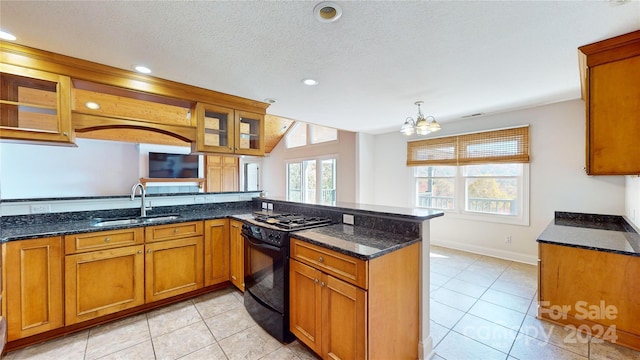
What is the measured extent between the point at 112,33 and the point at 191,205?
7.02 ft

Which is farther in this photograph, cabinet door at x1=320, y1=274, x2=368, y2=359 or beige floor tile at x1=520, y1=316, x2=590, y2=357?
beige floor tile at x1=520, y1=316, x2=590, y2=357

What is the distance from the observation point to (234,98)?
128 inches

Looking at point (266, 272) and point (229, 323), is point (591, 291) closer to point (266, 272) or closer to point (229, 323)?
point (266, 272)

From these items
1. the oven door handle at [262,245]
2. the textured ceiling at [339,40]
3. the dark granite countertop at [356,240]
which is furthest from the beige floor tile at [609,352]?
the oven door handle at [262,245]

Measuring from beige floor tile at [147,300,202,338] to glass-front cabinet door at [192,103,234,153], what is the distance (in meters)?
1.73

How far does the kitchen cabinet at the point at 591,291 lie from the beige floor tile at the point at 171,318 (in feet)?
11.0

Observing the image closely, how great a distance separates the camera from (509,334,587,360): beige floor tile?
78.5 inches

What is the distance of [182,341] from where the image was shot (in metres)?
2.19

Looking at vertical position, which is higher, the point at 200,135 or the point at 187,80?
the point at 187,80

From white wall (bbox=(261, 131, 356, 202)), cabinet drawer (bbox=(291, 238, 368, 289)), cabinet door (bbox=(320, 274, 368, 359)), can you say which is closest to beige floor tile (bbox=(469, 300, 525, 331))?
cabinet door (bbox=(320, 274, 368, 359))

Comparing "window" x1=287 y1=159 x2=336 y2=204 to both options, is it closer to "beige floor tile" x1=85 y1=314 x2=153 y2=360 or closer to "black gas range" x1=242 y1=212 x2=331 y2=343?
"black gas range" x1=242 y1=212 x2=331 y2=343

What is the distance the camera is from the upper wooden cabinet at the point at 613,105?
1966mm

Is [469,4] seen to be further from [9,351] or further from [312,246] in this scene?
[9,351]

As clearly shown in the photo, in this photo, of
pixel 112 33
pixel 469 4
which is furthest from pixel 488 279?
pixel 112 33
